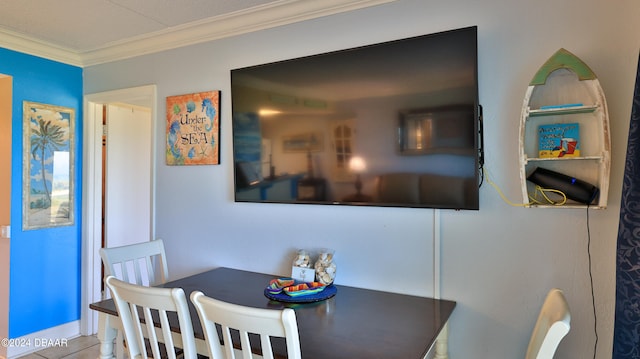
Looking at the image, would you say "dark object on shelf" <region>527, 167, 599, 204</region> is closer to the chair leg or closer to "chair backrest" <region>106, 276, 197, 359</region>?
"chair backrest" <region>106, 276, 197, 359</region>

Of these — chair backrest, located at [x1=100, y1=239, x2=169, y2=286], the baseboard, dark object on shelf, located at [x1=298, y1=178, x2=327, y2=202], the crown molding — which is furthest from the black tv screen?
the baseboard

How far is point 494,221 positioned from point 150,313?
1536 millimetres

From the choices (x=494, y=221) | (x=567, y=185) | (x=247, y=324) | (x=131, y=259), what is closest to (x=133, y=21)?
(x=131, y=259)

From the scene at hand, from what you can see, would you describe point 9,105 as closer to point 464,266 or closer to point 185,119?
point 185,119

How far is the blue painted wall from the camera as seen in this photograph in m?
2.83

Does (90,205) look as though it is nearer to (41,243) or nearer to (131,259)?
(41,243)

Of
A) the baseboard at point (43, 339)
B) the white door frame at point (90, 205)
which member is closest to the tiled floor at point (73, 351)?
the baseboard at point (43, 339)

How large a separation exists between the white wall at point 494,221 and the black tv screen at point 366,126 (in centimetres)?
10

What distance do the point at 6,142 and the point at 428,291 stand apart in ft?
10.4

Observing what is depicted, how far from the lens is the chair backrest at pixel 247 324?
1122mm

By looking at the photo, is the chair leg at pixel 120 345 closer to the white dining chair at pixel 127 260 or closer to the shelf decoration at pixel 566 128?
the white dining chair at pixel 127 260

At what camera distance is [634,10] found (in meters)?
1.51

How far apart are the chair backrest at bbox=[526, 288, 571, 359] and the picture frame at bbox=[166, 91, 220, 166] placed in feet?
6.56

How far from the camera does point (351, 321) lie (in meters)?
1.60
